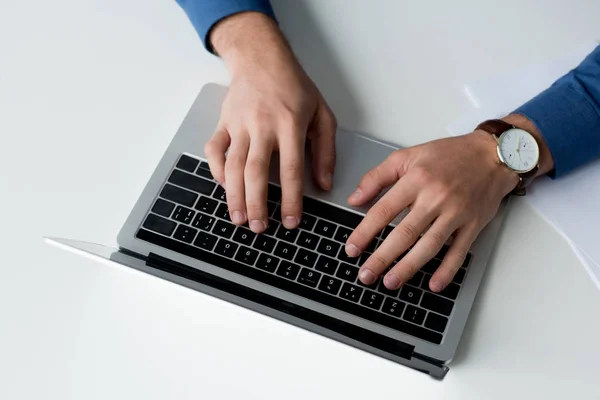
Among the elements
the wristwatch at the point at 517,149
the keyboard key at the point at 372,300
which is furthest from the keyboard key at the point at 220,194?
the wristwatch at the point at 517,149

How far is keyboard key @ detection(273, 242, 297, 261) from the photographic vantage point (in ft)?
2.39

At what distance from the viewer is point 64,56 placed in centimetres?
90

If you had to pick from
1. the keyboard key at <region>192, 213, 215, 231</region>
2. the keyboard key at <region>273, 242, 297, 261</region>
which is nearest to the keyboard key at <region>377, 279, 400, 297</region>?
the keyboard key at <region>273, 242, 297, 261</region>

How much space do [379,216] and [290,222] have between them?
105 millimetres

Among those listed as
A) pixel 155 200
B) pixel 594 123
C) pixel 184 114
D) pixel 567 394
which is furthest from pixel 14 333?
pixel 594 123

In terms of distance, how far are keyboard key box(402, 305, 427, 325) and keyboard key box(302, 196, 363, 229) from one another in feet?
0.39

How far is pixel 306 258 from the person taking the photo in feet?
2.38

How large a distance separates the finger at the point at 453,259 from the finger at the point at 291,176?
6.8 inches

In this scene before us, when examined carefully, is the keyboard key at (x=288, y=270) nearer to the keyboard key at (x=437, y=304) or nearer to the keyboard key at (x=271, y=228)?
the keyboard key at (x=271, y=228)

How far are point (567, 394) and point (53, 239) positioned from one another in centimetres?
61

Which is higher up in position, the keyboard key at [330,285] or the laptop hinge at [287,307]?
the keyboard key at [330,285]

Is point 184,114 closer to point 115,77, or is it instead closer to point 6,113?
point 115,77

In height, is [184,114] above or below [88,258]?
above

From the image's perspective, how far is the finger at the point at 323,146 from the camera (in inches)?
30.7
